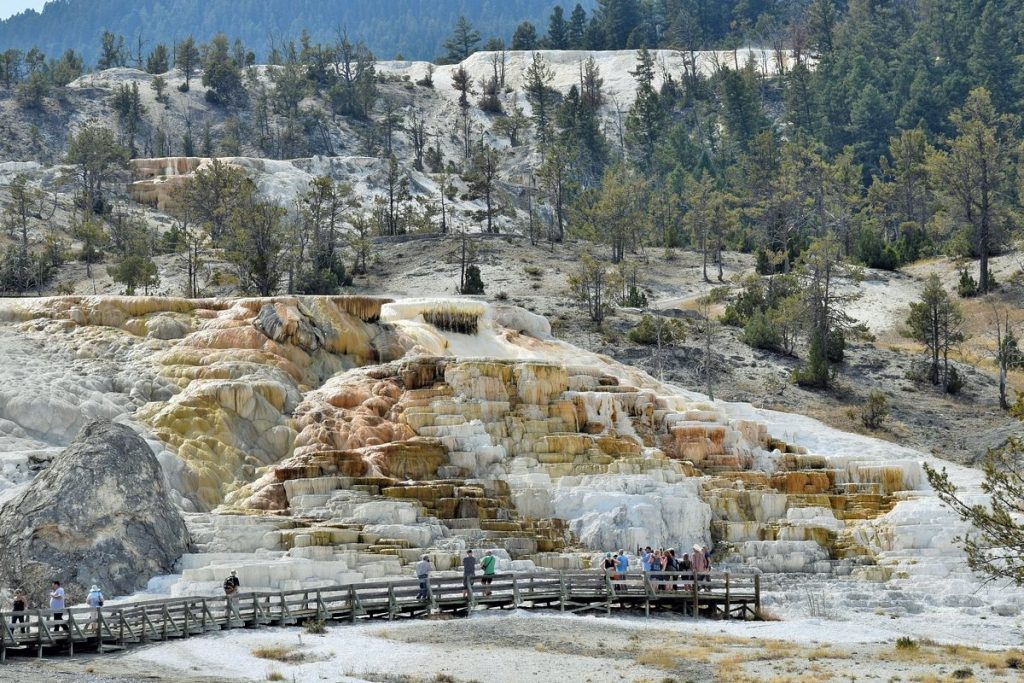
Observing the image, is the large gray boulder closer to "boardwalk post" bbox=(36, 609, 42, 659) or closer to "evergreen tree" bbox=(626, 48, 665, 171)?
"boardwalk post" bbox=(36, 609, 42, 659)

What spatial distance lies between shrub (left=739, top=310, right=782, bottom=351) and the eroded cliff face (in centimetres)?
1488

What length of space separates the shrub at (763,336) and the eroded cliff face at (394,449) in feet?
48.8

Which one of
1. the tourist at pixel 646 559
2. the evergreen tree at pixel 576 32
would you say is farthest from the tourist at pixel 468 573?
the evergreen tree at pixel 576 32

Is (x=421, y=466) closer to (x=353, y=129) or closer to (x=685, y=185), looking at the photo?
(x=685, y=185)

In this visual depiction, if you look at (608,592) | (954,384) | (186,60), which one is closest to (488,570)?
(608,592)

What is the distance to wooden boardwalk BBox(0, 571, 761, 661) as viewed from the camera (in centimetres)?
2533

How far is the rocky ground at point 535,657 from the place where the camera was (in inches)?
924

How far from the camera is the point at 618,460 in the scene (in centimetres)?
3894

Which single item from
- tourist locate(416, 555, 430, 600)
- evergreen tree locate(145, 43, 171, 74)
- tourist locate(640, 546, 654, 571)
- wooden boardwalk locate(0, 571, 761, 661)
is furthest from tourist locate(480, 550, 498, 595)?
evergreen tree locate(145, 43, 171, 74)

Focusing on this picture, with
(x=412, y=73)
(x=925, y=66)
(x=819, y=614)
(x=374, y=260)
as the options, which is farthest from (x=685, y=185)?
(x=819, y=614)

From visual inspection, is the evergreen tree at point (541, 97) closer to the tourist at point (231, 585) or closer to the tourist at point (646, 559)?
the tourist at point (646, 559)

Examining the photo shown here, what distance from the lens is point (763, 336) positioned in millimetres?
61875

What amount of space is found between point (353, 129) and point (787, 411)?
255ft

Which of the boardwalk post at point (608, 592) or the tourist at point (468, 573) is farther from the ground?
the tourist at point (468, 573)
